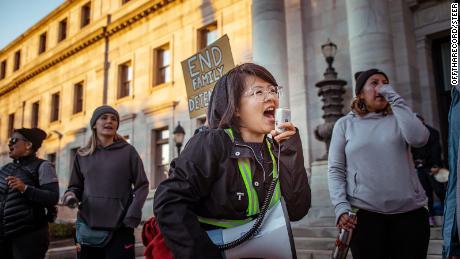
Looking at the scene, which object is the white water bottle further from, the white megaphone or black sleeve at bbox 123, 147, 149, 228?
black sleeve at bbox 123, 147, 149, 228

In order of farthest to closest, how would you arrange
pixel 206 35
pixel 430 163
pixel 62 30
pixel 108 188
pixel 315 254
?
pixel 62 30 < pixel 206 35 < pixel 430 163 < pixel 315 254 < pixel 108 188

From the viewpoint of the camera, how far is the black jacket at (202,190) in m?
1.66

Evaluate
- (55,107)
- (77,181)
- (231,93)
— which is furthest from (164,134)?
(231,93)

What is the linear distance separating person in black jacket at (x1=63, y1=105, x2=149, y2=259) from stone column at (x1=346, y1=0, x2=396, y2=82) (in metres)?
6.94

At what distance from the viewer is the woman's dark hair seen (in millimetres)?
2018

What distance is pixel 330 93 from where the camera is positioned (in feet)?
35.9

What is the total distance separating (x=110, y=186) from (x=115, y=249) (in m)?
0.57

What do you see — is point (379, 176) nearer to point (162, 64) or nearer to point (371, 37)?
point (371, 37)

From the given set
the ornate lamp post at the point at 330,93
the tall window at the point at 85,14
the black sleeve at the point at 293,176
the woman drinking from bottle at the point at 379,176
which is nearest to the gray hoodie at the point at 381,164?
the woman drinking from bottle at the point at 379,176

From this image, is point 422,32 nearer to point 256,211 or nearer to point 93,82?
point 256,211

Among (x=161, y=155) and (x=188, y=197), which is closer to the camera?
(x=188, y=197)

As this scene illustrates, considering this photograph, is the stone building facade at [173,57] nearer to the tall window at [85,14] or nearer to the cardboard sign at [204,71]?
the tall window at [85,14]

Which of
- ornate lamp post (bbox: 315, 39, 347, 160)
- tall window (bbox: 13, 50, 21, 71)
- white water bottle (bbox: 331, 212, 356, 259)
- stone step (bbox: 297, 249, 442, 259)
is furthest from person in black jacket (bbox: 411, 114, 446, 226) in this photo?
tall window (bbox: 13, 50, 21, 71)

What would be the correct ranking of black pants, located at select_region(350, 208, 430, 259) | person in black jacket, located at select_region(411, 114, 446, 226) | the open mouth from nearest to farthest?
1. the open mouth
2. black pants, located at select_region(350, 208, 430, 259)
3. person in black jacket, located at select_region(411, 114, 446, 226)
